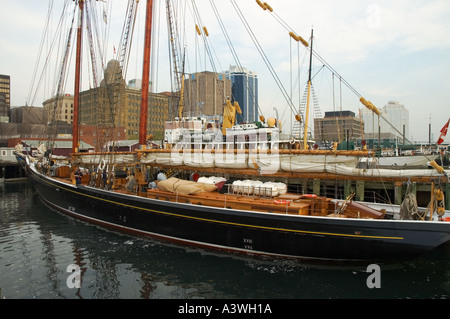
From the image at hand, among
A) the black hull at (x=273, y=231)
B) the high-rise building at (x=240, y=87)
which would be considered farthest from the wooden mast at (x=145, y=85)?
the high-rise building at (x=240, y=87)

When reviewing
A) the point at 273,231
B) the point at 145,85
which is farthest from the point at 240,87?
the point at 273,231

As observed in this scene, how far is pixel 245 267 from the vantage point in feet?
41.9

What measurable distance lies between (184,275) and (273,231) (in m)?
4.23

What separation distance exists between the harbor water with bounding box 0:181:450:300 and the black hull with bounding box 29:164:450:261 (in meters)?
0.61

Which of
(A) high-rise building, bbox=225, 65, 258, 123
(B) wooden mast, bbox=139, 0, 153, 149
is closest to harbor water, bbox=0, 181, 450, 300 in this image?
(B) wooden mast, bbox=139, 0, 153, 149

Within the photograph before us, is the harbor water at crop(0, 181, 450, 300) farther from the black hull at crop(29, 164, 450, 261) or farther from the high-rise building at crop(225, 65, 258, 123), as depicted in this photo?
the high-rise building at crop(225, 65, 258, 123)

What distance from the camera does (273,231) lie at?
1295 centimetres

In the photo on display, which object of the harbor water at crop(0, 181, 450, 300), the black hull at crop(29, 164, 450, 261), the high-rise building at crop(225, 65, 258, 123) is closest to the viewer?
the harbor water at crop(0, 181, 450, 300)

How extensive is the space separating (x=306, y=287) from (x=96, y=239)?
12032 mm

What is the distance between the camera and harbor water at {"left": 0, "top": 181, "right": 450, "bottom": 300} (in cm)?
1079

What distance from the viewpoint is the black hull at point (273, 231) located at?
11.2 meters
